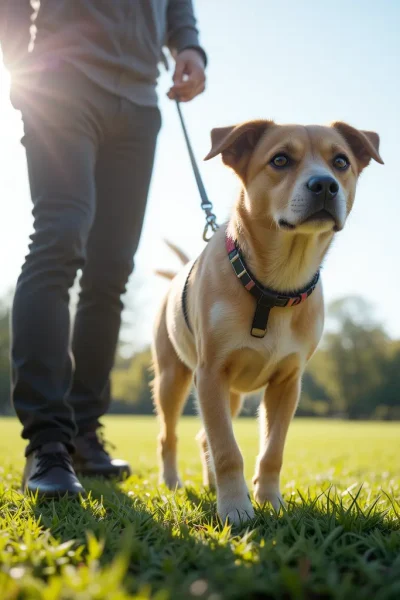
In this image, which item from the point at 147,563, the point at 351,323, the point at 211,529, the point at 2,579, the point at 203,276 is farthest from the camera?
the point at 351,323

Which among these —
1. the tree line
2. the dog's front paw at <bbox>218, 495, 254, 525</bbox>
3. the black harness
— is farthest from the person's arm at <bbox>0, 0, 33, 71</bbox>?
the tree line

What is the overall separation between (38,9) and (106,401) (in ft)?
7.62

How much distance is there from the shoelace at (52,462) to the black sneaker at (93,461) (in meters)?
0.93

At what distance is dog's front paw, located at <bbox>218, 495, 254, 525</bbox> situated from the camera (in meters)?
2.10

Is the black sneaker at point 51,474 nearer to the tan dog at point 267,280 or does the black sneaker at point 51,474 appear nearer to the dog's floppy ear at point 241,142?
the tan dog at point 267,280

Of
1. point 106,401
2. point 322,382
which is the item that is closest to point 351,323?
point 322,382

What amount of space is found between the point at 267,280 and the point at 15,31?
1.82 m

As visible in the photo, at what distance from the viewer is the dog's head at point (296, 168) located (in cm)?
251

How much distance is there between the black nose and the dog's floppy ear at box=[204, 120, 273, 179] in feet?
1.51

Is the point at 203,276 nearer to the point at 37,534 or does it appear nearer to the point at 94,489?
the point at 94,489

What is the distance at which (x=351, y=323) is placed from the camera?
2112 inches

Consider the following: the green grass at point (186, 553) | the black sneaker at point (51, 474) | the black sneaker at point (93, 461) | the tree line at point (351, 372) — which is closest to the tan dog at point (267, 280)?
the green grass at point (186, 553)

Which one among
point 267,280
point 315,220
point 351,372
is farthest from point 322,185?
point 351,372

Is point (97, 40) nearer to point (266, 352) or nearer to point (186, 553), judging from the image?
point (266, 352)
